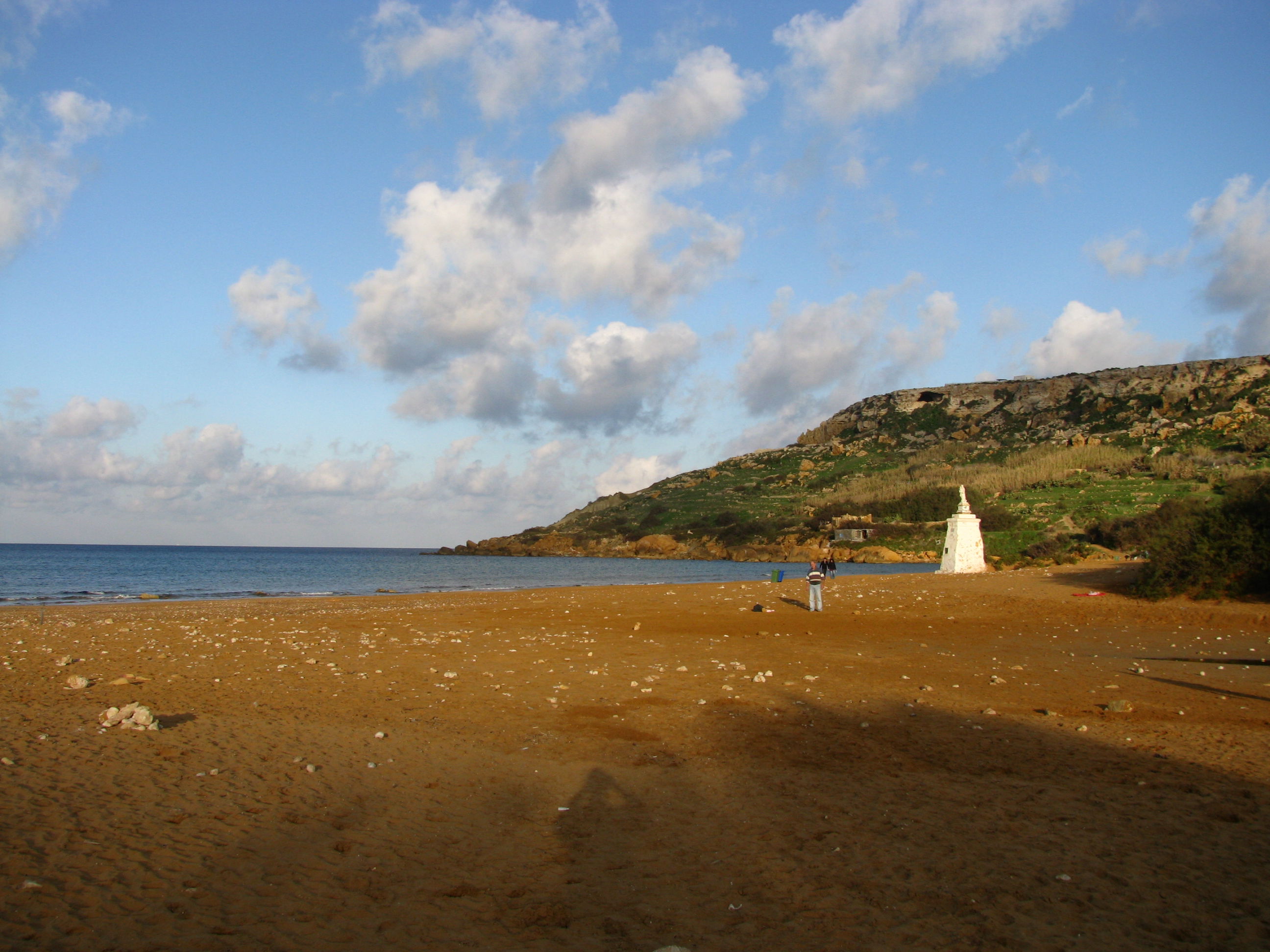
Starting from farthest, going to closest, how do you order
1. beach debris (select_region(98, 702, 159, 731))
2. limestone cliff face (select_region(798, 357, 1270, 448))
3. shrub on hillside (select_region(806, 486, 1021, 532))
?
limestone cliff face (select_region(798, 357, 1270, 448)) < shrub on hillside (select_region(806, 486, 1021, 532)) < beach debris (select_region(98, 702, 159, 731))

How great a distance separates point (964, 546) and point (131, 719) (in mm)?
33036

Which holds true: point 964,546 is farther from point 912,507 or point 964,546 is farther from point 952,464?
point 952,464

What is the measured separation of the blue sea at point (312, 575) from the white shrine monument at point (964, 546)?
47.9ft

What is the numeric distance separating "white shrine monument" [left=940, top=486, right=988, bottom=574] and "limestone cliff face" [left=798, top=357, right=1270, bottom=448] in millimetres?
71078

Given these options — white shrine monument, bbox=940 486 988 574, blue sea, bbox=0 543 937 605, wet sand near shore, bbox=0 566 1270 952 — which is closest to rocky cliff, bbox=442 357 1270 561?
blue sea, bbox=0 543 937 605

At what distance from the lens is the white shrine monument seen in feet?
110

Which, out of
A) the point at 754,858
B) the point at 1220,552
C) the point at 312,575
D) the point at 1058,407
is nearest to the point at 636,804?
the point at 754,858

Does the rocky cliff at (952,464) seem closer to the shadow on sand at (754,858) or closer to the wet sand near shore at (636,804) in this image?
the wet sand near shore at (636,804)

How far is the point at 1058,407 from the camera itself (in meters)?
122

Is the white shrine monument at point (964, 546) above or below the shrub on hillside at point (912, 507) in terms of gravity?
below

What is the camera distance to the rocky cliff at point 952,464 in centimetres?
7150

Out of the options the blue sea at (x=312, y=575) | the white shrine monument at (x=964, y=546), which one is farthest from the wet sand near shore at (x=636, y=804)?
the blue sea at (x=312, y=575)

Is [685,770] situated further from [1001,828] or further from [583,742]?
[1001,828]

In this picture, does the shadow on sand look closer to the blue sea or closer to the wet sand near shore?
the wet sand near shore
